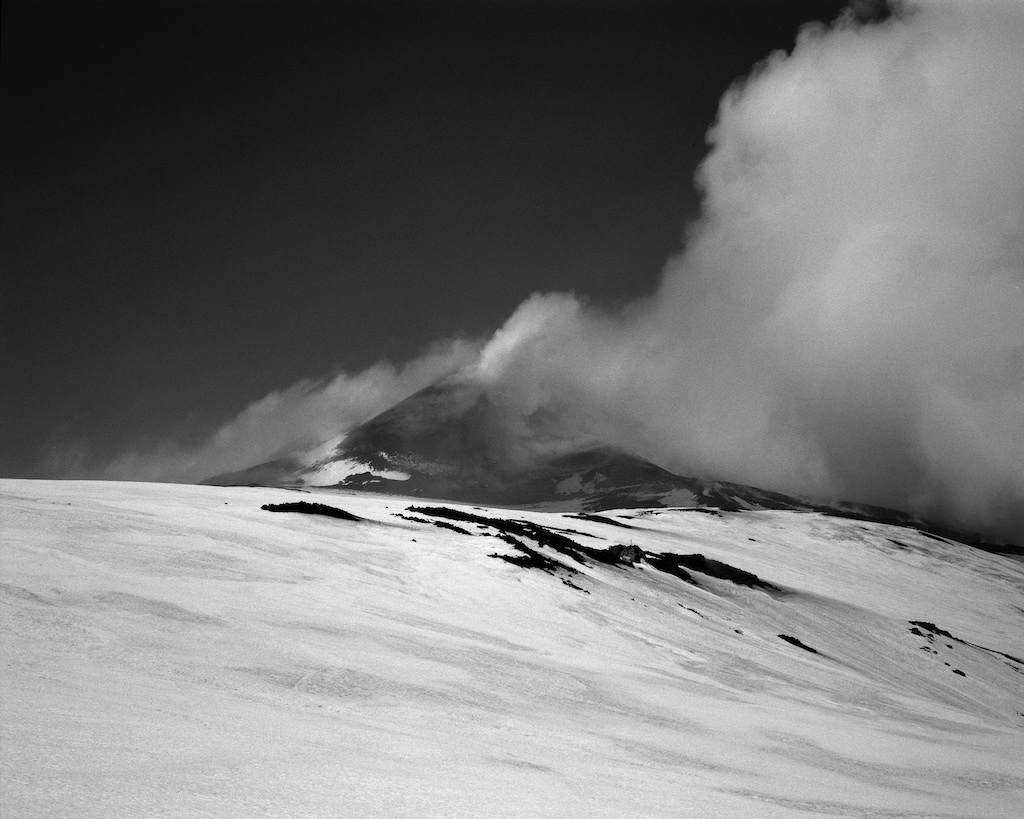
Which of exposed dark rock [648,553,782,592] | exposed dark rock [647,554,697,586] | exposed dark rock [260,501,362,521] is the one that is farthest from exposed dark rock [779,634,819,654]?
exposed dark rock [260,501,362,521]

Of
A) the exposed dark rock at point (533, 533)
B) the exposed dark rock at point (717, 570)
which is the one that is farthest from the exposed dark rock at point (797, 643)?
the exposed dark rock at point (717, 570)

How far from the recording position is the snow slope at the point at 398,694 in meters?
6.24

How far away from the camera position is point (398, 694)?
11.3m

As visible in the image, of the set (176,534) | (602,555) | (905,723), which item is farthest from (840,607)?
(176,534)

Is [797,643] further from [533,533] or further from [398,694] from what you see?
[398,694]

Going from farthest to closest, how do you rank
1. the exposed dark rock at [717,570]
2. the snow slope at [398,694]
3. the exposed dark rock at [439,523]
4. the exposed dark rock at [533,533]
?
the exposed dark rock at [717,570], the exposed dark rock at [439,523], the exposed dark rock at [533,533], the snow slope at [398,694]

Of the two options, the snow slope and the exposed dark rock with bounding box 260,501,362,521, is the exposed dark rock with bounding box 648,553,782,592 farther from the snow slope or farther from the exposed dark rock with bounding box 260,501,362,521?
the exposed dark rock with bounding box 260,501,362,521

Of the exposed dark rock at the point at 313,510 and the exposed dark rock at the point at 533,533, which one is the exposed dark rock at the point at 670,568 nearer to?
the exposed dark rock at the point at 533,533

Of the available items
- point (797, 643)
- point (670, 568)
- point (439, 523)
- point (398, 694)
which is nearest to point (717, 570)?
point (670, 568)

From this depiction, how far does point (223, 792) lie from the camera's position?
5441 mm

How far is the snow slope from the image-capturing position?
6238mm

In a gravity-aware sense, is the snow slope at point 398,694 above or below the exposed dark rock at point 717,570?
below

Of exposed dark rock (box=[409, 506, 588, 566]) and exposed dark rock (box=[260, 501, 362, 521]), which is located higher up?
exposed dark rock (box=[409, 506, 588, 566])

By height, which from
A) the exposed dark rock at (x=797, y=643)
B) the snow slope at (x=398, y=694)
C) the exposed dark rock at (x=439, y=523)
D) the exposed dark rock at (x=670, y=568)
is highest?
the exposed dark rock at (x=439, y=523)
